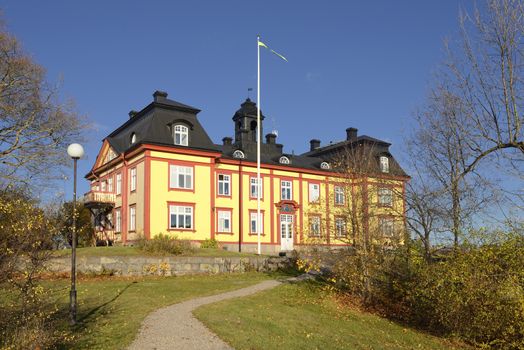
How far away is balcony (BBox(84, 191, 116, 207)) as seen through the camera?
34094 millimetres

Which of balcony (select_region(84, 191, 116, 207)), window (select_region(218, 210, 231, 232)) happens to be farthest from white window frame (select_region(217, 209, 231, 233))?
balcony (select_region(84, 191, 116, 207))

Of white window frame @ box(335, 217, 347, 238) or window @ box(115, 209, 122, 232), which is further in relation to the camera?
window @ box(115, 209, 122, 232)

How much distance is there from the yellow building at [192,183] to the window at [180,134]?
0.22ft

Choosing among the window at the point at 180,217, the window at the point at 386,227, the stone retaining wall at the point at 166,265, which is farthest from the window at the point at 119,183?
the window at the point at 386,227

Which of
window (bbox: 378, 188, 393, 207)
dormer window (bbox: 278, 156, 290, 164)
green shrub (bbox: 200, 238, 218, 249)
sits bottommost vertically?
green shrub (bbox: 200, 238, 218, 249)

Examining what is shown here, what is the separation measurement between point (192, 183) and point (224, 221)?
13.9ft

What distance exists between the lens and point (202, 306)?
13477 mm

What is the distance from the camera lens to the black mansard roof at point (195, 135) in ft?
103

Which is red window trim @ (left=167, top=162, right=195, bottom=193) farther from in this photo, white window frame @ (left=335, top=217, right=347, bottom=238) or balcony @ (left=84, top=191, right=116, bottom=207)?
white window frame @ (left=335, top=217, right=347, bottom=238)

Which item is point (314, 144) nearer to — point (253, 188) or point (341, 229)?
point (253, 188)

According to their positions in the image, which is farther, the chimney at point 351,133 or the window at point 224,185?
the chimney at point 351,133

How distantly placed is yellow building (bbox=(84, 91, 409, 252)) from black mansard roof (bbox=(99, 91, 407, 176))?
7 cm

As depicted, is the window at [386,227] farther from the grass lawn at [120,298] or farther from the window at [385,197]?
the grass lawn at [120,298]

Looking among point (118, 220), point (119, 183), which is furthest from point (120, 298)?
point (119, 183)
